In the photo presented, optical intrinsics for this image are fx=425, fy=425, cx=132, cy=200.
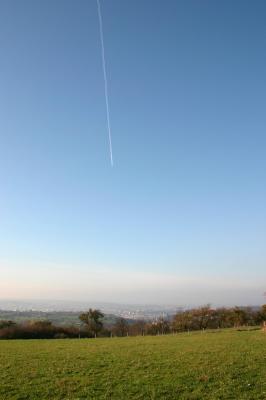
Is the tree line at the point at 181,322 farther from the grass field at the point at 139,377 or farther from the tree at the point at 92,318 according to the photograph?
the grass field at the point at 139,377

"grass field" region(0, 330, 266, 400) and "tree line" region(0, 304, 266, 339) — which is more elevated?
"tree line" region(0, 304, 266, 339)

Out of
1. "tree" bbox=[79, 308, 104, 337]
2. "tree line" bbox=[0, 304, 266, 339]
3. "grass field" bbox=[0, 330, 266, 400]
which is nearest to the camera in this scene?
"grass field" bbox=[0, 330, 266, 400]

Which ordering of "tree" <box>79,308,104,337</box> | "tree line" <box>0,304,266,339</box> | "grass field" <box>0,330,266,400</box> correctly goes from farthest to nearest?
"tree" <box>79,308,104,337</box>, "tree line" <box>0,304,266,339</box>, "grass field" <box>0,330,266,400</box>

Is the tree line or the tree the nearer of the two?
the tree line

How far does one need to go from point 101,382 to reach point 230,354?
13734mm

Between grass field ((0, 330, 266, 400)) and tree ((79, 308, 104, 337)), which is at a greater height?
tree ((79, 308, 104, 337))

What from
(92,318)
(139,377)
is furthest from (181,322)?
(139,377)

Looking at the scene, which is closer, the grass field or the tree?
the grass field

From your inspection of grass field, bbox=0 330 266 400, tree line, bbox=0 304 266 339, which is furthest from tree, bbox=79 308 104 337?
grass field, bbox=0 330 266 400

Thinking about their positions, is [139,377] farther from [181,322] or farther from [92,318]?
[92,318]

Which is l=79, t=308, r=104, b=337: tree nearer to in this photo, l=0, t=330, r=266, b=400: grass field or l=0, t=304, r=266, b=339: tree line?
l=0, t=304, r=266, b=339: tree line

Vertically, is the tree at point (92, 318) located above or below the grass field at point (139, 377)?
above

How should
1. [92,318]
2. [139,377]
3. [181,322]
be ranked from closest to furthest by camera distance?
[139,377] < [181,322] < [92,318]

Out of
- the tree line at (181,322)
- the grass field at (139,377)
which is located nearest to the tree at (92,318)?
the tree line at (181,322)
